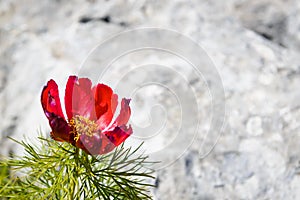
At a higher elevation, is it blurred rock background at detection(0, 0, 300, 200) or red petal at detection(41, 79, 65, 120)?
blurred rock background at detection(0, 0, 300, 200)

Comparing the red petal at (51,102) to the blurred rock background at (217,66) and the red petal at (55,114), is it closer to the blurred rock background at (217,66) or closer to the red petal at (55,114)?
the red petal at (55,114)

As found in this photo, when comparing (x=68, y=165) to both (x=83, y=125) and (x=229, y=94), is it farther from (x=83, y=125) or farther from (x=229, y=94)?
(x=229, y=94)

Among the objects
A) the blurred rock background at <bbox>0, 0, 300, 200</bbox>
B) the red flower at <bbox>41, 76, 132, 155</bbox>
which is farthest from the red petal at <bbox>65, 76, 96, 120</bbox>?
the blurred rock background at <bbox>0, 0, 300, 200</bbox>

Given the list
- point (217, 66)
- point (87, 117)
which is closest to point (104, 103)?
point (87, 117)

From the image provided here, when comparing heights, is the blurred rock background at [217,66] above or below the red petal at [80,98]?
above

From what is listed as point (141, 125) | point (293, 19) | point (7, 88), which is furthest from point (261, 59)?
point (7, 88)

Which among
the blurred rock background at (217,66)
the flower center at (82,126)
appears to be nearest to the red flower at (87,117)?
the flower center at (82,126)

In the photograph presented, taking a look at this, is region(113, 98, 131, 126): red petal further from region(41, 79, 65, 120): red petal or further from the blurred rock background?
the blurred rock background

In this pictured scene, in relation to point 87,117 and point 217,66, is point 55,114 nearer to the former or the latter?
point 87,117
